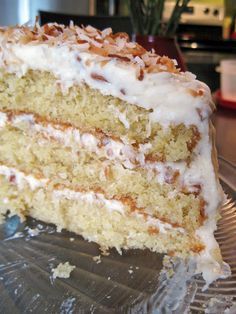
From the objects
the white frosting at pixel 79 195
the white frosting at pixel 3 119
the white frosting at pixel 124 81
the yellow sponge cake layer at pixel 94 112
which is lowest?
the white frosting at pixel 79 195

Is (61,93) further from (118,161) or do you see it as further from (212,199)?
(212,199)

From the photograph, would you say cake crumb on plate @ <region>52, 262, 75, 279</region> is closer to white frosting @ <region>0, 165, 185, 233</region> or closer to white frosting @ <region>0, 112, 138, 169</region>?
white frosting @ <region>0, 165, 185, 233</region>

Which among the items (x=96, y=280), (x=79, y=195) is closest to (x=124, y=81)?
(x=79, y=195)

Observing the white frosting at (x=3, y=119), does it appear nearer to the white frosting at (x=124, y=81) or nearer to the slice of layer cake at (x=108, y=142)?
the slice of layer cake at (x=108, y=142)

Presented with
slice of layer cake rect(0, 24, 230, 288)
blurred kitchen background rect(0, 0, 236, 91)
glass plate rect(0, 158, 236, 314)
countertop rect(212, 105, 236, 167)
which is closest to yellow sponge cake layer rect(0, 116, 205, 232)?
slice of layer cake rect(0, 24, 230, 288)

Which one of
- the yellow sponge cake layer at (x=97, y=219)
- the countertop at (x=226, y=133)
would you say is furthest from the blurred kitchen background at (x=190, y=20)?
the yellow sponge cake layer at (x=97, y=219)

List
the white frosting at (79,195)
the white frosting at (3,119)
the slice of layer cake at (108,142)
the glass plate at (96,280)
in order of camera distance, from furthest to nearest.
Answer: the white frosting at (3,119)
the white frosting at (79,195)
the slice of layer cake at (108,142)
the glass plate at (96,280)
